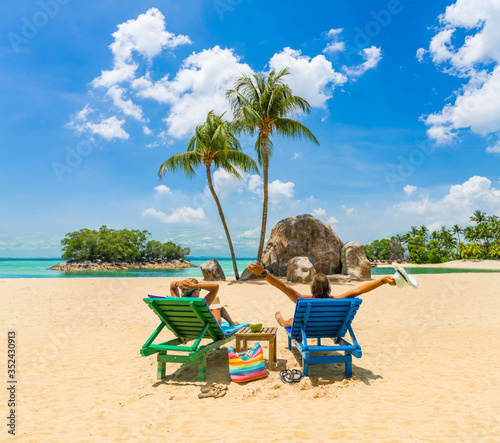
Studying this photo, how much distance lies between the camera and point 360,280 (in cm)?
1716

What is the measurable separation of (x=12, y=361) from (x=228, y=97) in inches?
685

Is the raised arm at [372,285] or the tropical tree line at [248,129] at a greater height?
the tropical tree line at [248,129]

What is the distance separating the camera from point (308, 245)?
726 inches

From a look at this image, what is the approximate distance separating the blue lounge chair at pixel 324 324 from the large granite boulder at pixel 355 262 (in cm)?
1364

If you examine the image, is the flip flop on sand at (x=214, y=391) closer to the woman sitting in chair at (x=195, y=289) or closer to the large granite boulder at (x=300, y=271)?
the woman sitting in chair at (x=195, y=289)

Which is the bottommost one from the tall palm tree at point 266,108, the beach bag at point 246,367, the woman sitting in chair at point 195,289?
the beach bag at point 246,367

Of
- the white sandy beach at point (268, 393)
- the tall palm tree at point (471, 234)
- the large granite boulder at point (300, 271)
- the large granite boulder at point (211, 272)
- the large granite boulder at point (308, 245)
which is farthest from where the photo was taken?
the tall palm tree at point (471, 234)

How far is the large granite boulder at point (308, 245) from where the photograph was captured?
719 inches

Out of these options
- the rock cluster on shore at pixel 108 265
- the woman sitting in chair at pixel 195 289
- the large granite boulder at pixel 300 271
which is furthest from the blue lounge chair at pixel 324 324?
the rock cluster on shore at pixel 108 265

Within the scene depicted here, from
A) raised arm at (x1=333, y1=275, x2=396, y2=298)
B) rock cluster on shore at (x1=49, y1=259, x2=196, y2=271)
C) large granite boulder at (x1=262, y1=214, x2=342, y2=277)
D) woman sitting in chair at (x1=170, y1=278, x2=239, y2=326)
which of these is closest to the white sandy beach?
woman sitting in chair at (x1=170, y1=278, x2=239, y2=326)

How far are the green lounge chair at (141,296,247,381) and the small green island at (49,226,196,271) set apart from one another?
47590mm

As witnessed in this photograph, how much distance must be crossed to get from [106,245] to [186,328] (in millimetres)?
52449

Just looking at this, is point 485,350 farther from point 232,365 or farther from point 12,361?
point 12,361

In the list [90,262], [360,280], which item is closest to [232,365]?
[360,280]
